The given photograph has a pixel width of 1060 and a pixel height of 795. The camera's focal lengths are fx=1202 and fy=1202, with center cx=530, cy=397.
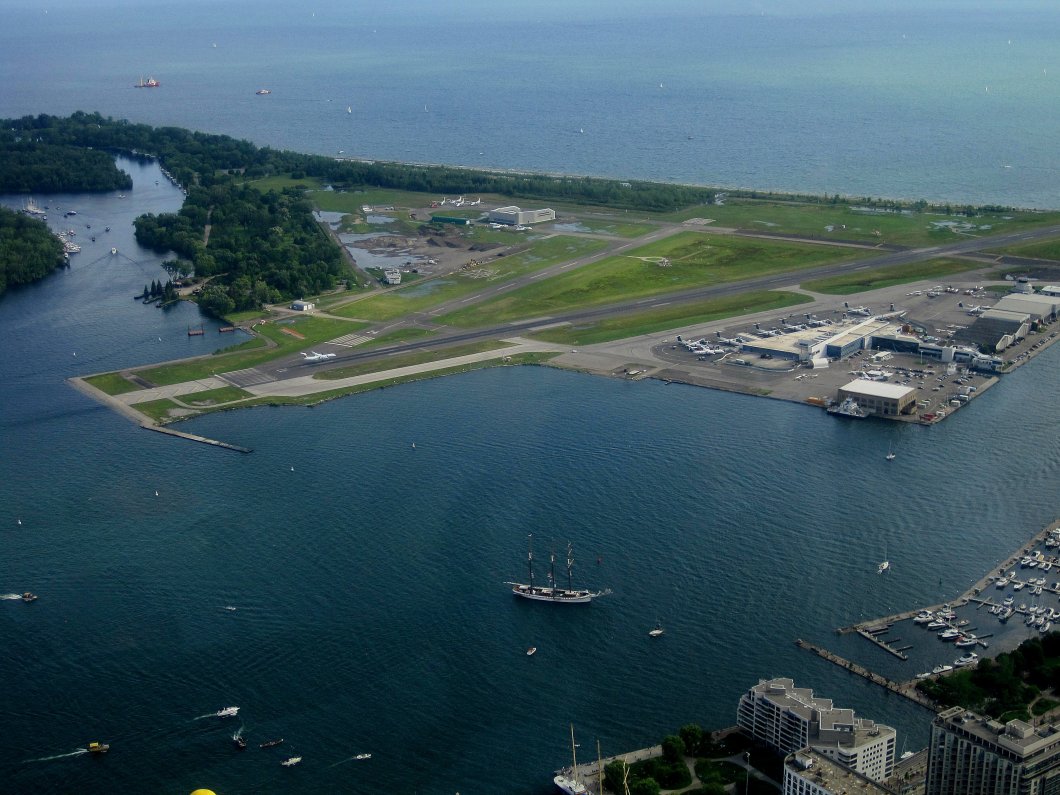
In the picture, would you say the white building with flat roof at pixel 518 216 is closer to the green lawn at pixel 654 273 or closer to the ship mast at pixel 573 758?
the green lawn at pixel 654 273

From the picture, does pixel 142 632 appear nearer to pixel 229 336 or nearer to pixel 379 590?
pixel 379 590

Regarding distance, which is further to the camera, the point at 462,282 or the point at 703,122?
the point at 703,122

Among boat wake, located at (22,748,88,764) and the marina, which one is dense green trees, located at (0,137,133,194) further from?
the marina

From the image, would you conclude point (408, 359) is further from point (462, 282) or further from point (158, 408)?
point (462, 282)

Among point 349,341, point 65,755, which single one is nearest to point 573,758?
point 65,755

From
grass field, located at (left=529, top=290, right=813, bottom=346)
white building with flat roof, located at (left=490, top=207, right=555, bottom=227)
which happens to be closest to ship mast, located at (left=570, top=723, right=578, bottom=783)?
grass field, located at (left=529, top=290, right=813, bottom=346)

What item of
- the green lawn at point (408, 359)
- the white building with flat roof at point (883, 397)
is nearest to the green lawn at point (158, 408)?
the green lawn at point (408, 359)
